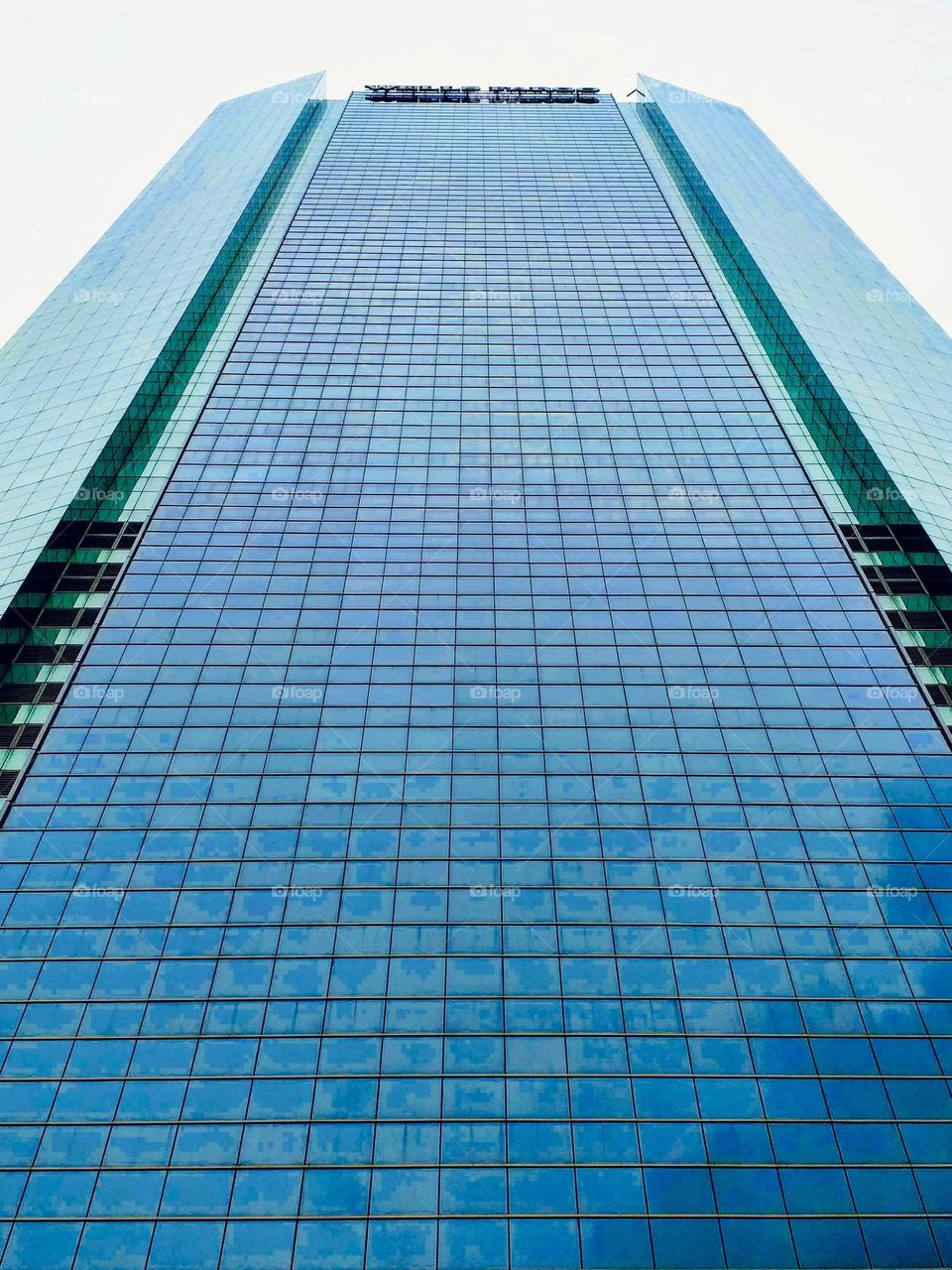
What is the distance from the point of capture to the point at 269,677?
44.6 metres

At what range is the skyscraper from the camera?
29.2 metres

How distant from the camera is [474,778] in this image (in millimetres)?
40188

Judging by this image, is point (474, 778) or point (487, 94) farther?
point (487, 94)

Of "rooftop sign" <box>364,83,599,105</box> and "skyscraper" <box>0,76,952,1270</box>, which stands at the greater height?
"rooftop sign" <box>364,83,599,105</box>

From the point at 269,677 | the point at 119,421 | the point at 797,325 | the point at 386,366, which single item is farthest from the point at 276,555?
the point at 797,325

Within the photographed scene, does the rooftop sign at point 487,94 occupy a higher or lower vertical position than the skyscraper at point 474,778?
higher

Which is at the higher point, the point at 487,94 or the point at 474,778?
the point at 487,94

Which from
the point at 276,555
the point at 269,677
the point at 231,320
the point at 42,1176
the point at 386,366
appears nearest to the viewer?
the point at 42,1176

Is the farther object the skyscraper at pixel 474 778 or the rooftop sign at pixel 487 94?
the rooftop sign at pixel 487 94

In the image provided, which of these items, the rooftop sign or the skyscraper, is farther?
the rooftop sign

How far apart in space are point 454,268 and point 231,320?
66.6ft

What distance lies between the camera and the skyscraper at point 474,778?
29.2 meters

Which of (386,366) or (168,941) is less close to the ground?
(386,366)

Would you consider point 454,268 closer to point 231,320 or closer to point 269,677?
point 231,320
